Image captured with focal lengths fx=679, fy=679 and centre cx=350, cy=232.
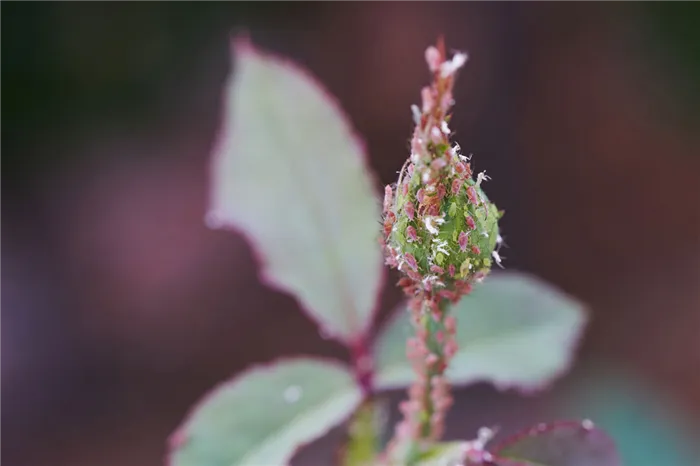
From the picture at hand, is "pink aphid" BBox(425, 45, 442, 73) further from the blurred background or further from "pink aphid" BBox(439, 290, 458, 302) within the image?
the blurred background

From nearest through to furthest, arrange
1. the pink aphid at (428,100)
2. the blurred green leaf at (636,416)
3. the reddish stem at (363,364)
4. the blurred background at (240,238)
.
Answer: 1. the pink aphid at (428,100)
2. the reddish stem at (363,364)
3. the blurred green leaf at (636,416)
4. the blurred background at (240,238)

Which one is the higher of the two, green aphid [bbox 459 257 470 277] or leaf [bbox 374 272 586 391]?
green aphid [bbox 459 257 470 277]

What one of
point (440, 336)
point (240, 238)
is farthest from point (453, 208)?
point (240, 238)

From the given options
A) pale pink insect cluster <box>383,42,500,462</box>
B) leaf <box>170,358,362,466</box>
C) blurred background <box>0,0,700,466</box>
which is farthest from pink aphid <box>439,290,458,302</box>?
blurred background <box>0,0,700,466</box>

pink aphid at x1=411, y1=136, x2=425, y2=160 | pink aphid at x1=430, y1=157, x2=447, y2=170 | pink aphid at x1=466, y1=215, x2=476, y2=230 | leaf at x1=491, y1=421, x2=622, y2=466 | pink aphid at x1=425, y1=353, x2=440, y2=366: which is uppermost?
pink aphid at x1=411, y1=136, x2=425, y2=160

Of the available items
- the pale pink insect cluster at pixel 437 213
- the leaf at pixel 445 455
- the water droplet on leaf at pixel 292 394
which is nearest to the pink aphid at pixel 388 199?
the pale pink insect cluster at pixel 437 213

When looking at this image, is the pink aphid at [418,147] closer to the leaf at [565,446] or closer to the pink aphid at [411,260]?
the pink aphid at [411,260]

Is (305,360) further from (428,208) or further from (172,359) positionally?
(172,359)

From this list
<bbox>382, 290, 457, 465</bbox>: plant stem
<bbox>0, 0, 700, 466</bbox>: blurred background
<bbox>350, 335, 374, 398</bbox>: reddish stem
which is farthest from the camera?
<bbox>0, 0, 700, 466</bbox>: blurred background
